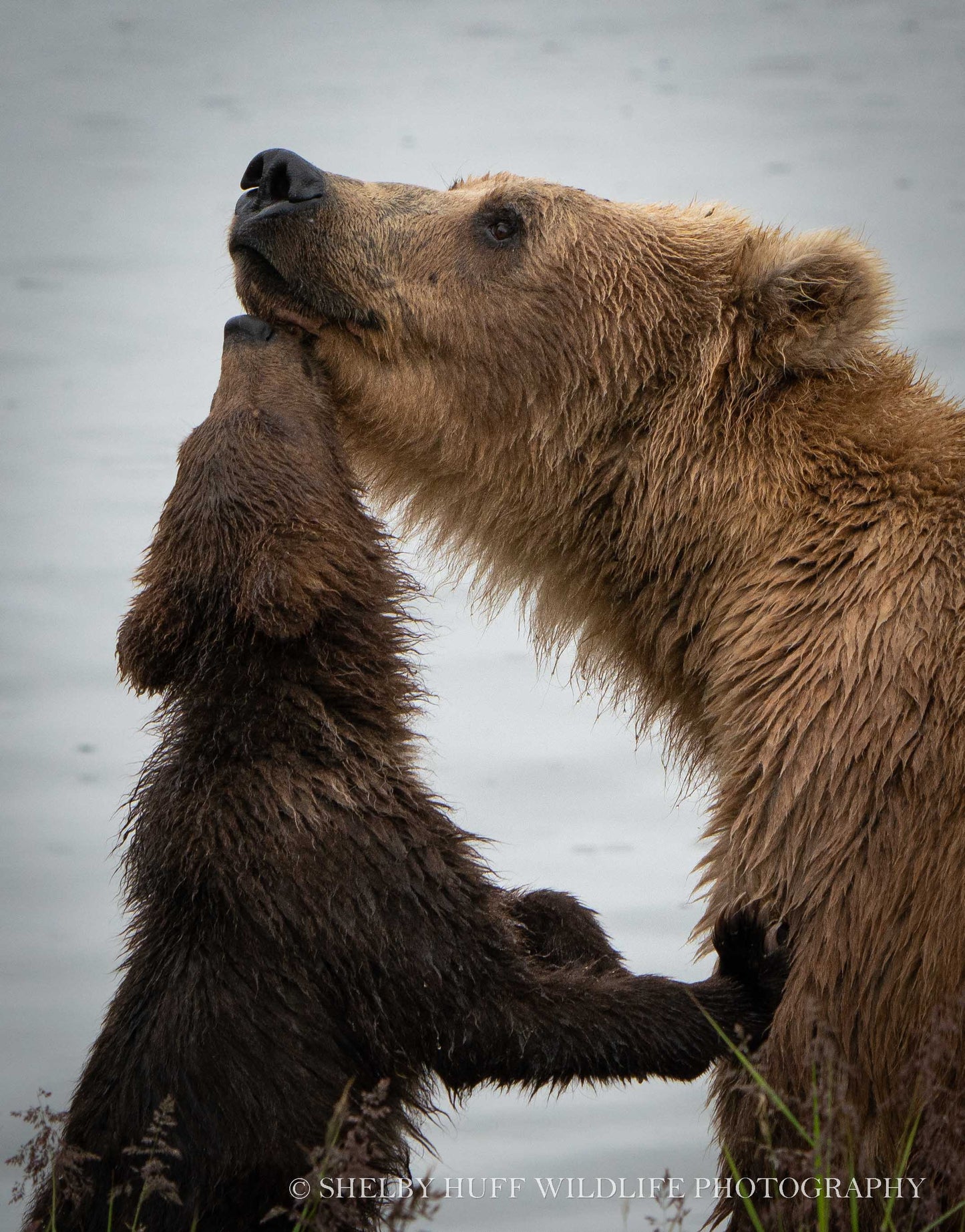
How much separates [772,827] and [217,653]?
61.5 inches

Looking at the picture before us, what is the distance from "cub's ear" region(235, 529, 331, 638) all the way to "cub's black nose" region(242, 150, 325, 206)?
107cm

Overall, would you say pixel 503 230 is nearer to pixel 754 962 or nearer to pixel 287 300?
pixel 287 300

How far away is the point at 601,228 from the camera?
483cm

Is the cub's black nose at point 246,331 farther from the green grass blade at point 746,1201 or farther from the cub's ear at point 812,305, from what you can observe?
the green grass blade at point 746,1201

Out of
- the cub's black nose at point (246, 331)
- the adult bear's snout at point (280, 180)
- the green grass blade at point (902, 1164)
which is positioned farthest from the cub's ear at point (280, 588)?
the green grass blade at point (902, 1164)

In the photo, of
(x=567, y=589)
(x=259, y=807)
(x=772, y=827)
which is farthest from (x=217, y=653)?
(x=772, y=827)

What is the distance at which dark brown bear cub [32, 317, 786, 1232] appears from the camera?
392 centimetres

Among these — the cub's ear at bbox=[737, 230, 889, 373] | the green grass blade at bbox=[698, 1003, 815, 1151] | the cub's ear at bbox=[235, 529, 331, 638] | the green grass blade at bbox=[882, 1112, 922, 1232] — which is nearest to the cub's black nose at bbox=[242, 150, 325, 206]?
the cub's ear at bbox=[235, 529, 331, 638]

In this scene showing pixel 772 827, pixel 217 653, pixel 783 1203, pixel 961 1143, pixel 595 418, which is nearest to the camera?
pixel 961 1143

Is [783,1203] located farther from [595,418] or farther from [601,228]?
[601,228]

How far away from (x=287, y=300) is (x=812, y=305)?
153 cm

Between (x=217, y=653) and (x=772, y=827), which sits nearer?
(x=772, y=827)

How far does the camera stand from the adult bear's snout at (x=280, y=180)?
183 inches

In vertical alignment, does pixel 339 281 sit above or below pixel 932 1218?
above
